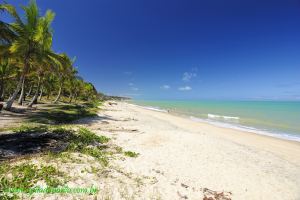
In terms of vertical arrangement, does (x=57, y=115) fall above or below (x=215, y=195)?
above

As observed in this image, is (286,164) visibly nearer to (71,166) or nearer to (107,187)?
(107,187)

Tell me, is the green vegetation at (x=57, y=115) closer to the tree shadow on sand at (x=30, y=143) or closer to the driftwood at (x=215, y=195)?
the tree shadow on sand at (x=30, y=143)

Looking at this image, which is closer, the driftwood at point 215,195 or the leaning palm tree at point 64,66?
the driftwood at point 215,195

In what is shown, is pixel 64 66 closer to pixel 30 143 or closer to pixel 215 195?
pixel 30 143

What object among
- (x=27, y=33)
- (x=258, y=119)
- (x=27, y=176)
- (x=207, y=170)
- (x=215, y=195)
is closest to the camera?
(x=27, y=176)

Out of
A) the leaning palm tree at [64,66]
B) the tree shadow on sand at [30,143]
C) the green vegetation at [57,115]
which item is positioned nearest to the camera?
the tree shadow on sand at [30,143]

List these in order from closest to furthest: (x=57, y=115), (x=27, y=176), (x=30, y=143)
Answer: (x=27, y=176)
(x=30, y=143)
(x=57, y=115)

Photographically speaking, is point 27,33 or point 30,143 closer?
point 30,143

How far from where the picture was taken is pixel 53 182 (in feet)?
15.2

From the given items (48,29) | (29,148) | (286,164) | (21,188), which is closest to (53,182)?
(21,188)

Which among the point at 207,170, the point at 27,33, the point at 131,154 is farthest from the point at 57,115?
the point at 207,170

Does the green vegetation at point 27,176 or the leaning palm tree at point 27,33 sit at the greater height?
the leaning palm tree at point 27,33

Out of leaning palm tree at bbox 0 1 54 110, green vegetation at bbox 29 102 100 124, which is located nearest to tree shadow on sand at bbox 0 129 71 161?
green vegetation at bbox 29 102 100 124

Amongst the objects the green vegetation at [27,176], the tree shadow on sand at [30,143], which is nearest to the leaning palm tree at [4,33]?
the tree shadow on sand at [30,143]
